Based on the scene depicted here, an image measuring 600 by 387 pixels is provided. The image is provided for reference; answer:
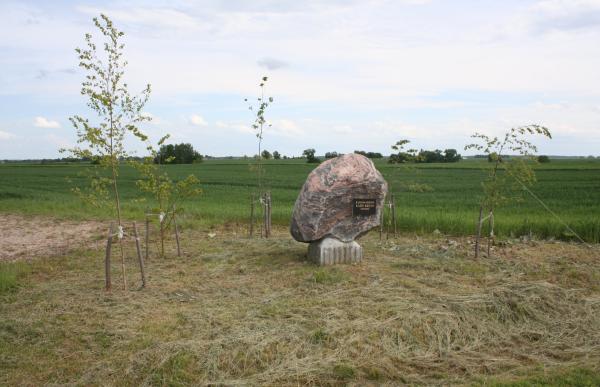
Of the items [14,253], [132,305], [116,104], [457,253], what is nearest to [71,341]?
[132,305]

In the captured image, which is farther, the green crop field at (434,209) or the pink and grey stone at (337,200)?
the green crop field at (434,209)

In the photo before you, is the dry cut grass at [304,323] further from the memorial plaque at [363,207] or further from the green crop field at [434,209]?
the green crop field at [434,209]

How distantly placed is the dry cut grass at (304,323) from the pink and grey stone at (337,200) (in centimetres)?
78

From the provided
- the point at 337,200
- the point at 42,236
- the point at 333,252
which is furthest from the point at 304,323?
the point at 42,236

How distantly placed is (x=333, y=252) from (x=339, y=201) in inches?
43.5

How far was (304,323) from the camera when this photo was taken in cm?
744

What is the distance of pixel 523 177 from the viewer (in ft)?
36.5

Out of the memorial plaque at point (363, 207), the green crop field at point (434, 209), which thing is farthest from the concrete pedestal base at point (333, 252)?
the green crop field at point (434, 209)

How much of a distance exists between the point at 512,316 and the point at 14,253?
12.0 m

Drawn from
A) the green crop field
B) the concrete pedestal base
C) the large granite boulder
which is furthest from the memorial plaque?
the green crop field

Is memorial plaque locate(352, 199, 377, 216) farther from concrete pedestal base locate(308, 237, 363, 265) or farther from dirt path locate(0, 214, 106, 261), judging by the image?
dirt path locate(0, 214, 106, 261)

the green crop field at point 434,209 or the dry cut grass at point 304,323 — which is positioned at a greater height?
the green crop field at point 434,209

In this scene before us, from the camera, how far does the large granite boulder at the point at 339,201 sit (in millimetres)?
10438

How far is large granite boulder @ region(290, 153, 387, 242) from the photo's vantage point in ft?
34.2
